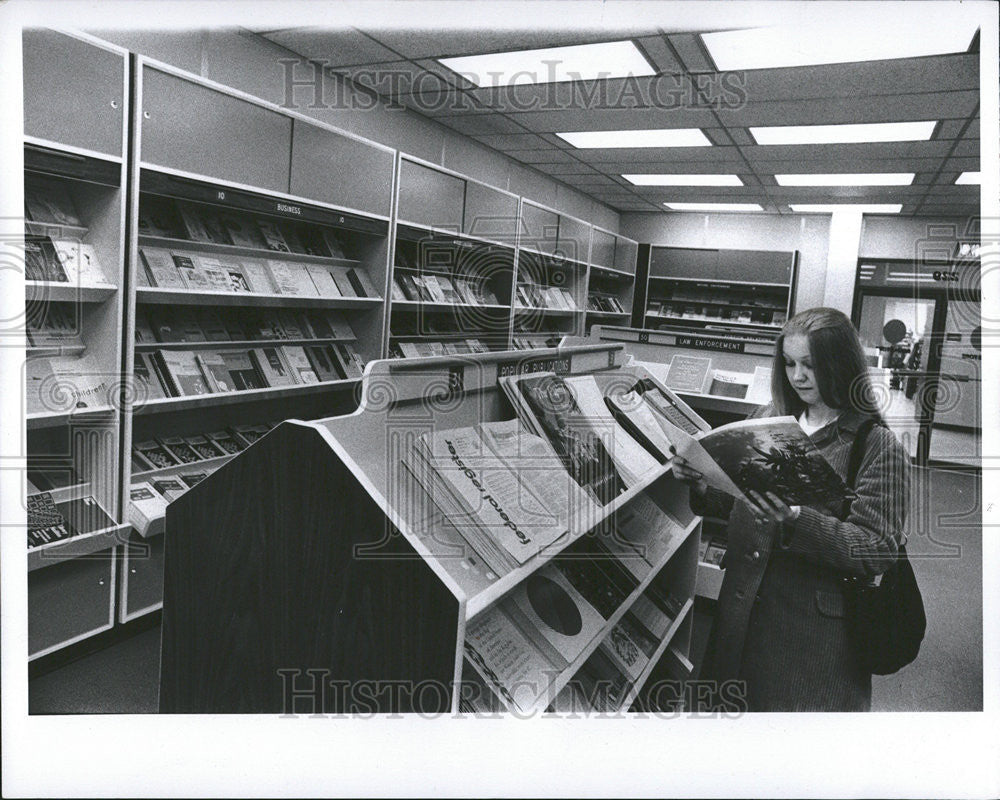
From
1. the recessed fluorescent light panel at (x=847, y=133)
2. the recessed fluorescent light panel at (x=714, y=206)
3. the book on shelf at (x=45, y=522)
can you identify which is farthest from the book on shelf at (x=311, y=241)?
the recessed fluorescent light panel at (x=714, y=206)

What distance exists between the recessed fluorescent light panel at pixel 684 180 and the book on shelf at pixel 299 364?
457cm

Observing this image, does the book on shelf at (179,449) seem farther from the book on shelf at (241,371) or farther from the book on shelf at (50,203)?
the book on shelf at (50,203)

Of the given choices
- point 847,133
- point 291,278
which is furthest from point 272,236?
point 847,133

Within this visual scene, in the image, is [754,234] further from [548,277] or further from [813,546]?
[813,546]

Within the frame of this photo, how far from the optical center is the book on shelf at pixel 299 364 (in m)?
3.61

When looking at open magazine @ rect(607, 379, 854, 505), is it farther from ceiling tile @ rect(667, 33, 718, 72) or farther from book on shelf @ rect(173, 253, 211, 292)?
ceiling tile @ rect(667, 33, 718, 72)

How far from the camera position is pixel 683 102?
4359 mm

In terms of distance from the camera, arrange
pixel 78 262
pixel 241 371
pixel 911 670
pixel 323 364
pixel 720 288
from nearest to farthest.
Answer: pixel 78 262
pixel 911 670
pixel 241 371
pixel 323 364
pixel 720 288

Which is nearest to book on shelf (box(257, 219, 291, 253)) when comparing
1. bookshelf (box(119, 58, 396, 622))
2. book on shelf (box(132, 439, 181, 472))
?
bookshelf (box(119, 58, 396, 622))

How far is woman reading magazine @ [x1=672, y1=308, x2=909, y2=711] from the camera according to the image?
1.49 m

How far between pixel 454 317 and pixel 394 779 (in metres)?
4.00

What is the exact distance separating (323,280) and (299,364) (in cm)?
49

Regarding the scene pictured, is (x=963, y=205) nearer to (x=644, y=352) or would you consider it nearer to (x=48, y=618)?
(x=644, y=352)

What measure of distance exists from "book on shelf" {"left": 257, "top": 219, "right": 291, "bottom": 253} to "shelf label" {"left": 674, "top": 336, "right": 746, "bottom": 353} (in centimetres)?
239
